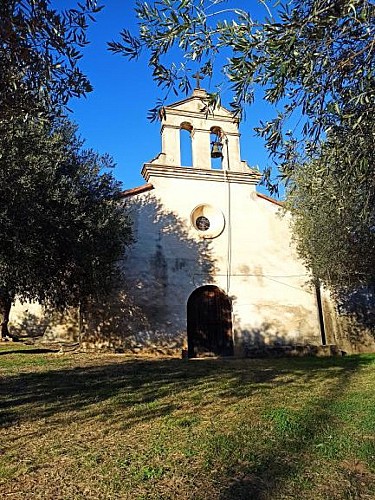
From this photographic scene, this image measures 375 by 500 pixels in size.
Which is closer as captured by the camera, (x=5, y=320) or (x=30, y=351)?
(x=30, y=351)

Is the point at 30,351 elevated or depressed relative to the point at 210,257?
depressed

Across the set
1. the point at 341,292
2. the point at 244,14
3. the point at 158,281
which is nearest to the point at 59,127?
the point at 158,281

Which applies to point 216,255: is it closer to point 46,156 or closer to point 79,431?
point 46,156

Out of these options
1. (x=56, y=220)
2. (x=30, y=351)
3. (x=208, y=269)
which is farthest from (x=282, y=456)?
(x=208, y=269)

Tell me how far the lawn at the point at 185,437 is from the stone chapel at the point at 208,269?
5.47 metres

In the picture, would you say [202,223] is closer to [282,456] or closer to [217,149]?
[217,149]

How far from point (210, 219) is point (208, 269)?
2.01m

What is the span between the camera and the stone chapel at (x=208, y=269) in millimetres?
13703

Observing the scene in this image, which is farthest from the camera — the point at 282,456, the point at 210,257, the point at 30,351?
the point at 210,257

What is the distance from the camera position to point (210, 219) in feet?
50.7

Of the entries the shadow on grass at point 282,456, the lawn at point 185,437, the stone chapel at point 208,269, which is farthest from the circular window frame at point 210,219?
the shadow on grass at point 282,456

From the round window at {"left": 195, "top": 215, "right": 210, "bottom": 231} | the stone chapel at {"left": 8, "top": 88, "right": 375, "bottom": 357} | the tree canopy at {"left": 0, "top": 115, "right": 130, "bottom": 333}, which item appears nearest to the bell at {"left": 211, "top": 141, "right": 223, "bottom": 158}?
the stone chapel at {"left": 8, "top": 88, "right": 375, "bottom": 357}

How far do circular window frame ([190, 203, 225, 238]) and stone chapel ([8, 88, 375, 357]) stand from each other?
0.04m

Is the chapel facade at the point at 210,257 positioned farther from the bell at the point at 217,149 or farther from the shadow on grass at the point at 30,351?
the shadow on grass at the point at 30,351
